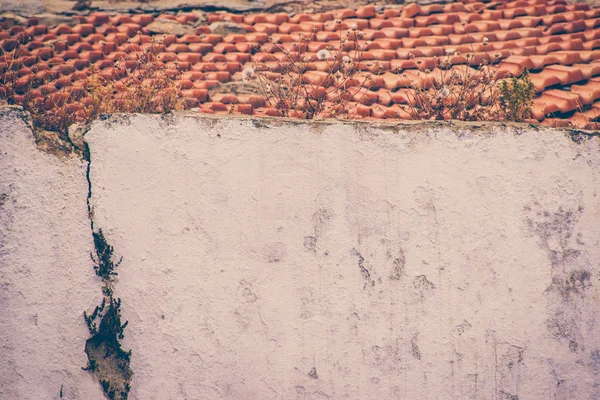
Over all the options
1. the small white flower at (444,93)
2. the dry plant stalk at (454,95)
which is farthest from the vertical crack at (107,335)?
the small white flower at (444,93)

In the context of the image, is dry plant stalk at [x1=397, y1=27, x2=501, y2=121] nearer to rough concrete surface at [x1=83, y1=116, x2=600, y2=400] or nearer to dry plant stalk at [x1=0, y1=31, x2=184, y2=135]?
rough concrete surface at [x1=83, y1=116, x2=600, y2=400]

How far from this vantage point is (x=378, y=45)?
157 inches

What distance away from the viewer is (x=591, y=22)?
423 cm

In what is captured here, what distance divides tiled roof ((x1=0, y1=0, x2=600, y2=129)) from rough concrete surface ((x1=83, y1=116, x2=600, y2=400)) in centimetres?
83

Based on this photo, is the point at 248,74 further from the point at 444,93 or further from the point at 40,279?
the point at 40,279

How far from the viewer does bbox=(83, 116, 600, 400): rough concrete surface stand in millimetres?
2398

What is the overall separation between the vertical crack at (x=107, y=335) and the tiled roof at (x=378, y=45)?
4.64 ft

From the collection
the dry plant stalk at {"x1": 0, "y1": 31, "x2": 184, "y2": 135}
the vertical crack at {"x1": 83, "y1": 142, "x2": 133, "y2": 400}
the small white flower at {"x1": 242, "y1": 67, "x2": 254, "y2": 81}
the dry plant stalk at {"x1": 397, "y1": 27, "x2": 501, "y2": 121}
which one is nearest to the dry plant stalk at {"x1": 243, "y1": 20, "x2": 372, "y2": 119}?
the small white flower at {"x1": 242, "y1": 67, "x2": 254, "y2": 81}

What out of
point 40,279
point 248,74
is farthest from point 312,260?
point 248,74

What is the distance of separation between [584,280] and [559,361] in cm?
46

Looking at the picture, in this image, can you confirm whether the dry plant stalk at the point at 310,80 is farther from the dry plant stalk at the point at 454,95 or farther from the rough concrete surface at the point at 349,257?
the rough concrete surface at the point at 349,257

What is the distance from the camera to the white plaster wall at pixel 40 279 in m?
2.37

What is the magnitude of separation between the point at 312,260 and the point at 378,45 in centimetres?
242

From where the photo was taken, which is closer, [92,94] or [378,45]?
[92,94]
